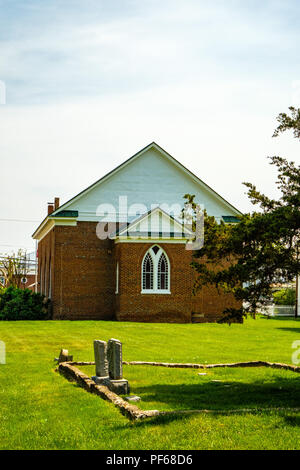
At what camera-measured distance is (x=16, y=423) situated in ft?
32.1

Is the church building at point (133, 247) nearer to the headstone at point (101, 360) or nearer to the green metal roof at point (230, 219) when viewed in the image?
the green metal roof at point (230, 219)

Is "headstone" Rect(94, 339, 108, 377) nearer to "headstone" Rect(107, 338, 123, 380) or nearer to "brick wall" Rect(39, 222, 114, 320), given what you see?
"headstone" Rect(107, 338, 123, 380)

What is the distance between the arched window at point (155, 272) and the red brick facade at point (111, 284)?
331 millimetres

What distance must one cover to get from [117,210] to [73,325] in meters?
8.39

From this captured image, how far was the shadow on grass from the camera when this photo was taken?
436 inches

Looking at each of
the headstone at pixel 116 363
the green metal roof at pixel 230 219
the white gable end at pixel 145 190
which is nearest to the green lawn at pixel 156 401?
the headstone at pixel 116 363

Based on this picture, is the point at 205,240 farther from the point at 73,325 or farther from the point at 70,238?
the point at 70,238

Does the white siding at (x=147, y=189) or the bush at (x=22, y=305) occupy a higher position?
the white siding at (x=147, y=189)

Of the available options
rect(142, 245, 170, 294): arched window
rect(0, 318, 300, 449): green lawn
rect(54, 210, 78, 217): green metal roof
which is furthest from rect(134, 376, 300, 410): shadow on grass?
rect(54, 210, 78, 217): green metal roof

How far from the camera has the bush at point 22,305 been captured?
36.2 metres

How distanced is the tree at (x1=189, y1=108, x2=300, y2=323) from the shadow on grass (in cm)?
148

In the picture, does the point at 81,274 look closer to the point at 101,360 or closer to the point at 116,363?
the point at 101,360

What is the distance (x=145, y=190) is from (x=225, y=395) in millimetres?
26360

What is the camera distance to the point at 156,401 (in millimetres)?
11320
